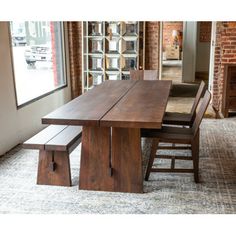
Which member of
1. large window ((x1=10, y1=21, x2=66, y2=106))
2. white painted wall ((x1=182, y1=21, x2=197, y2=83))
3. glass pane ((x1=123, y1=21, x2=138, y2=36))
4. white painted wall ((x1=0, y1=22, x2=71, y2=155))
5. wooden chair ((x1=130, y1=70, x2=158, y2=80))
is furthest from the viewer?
white painted wall ((x1=182, y1=21, x2=197, y2=83))

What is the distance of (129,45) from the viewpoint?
596 cm

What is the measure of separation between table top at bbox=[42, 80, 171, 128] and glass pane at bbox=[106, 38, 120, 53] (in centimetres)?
189

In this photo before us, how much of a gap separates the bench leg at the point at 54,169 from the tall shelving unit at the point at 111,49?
3253 millimetres

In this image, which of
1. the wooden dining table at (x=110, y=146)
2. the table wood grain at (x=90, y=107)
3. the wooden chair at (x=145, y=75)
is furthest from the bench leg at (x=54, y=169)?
the wooden chair at (x=145, y=75)

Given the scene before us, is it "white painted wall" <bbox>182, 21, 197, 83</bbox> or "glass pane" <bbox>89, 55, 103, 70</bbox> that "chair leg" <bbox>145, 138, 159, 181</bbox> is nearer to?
"glass pane" <bbox>89, 55, 103, 70</bbox>

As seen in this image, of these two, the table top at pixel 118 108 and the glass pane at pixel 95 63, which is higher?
the glass pane at pixel 95 63

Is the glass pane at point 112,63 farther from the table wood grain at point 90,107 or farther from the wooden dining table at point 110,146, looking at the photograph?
the wooden dining table at point 110,146

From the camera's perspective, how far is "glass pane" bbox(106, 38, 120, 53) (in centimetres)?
593

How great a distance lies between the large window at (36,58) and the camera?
14.4 feet

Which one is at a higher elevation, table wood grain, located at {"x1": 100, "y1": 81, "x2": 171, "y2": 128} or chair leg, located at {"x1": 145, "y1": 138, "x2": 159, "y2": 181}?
table wood grain, located at {"x1": 100, "y1": 81, "x2": 171, "y2": 128}

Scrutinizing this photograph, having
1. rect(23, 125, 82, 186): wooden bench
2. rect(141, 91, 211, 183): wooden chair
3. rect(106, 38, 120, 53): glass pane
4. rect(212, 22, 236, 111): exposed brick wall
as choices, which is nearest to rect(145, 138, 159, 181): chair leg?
rect(141, 91, 211, 183): wooden chair

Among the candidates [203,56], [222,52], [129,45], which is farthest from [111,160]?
[203,56]
